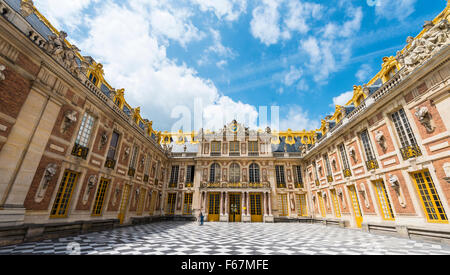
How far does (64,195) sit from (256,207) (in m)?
17.1

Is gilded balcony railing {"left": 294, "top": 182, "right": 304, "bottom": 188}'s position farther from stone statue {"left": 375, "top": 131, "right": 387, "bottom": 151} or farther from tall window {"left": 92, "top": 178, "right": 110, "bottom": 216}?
tall window {"left": 92, "top": 178, "right": 110, "bottom": 216}

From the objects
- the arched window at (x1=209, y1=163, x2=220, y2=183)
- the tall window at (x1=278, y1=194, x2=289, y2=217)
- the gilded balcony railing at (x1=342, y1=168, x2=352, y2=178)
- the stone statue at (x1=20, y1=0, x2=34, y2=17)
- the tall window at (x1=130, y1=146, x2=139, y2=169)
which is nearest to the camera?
the stone statue at (x1=20, y1=0, x2=34, y2=17)

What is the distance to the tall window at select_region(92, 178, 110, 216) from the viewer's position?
10.9 meters

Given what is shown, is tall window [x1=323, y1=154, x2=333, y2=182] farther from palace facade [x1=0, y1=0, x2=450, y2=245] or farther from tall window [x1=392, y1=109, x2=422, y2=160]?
tall window [x1=392, y1=109, x2=422, y2=160]

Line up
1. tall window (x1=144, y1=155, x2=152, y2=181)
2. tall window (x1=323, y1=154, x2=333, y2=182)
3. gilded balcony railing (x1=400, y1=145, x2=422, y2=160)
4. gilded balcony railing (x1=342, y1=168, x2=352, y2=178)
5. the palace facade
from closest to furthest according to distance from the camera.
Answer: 1. the palace facade
2. gilded balcony railing (x1=400, y1=145, x2=422, y2=160)
3. gilded balcony railing (x1=342, y1=168, x2=352, y2=178)
4. tall window (x1=323, y1=154, x2=333, y2=182)
5. tall window (x1=144, y1=155, x2=152, y2=181)

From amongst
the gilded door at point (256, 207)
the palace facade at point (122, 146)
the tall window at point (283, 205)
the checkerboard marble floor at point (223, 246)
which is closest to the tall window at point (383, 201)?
the palace facade at point (122, 146)

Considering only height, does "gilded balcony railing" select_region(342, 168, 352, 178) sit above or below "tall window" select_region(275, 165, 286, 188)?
below

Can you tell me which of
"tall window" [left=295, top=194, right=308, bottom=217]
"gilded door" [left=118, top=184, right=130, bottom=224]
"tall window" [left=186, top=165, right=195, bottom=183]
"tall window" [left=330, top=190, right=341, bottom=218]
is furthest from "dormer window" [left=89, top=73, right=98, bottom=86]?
"tall window" [left=295, top=194, right=308, bottom=217]

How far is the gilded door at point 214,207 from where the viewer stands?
20.0m

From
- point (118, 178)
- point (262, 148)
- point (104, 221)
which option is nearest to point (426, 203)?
point (262, 148)

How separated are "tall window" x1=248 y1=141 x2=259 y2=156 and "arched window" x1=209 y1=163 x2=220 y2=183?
453cm

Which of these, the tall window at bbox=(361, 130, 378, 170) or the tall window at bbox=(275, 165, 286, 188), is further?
the tall window at bbox=(275, 165, 286, 188)

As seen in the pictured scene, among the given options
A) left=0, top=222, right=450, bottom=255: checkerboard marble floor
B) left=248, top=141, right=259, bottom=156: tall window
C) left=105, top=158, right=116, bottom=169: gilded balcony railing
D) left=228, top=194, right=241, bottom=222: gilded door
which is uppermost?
left=248, top=141, right=259, bottom=156: tall window

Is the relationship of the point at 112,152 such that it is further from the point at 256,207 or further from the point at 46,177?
the point at 256,207
